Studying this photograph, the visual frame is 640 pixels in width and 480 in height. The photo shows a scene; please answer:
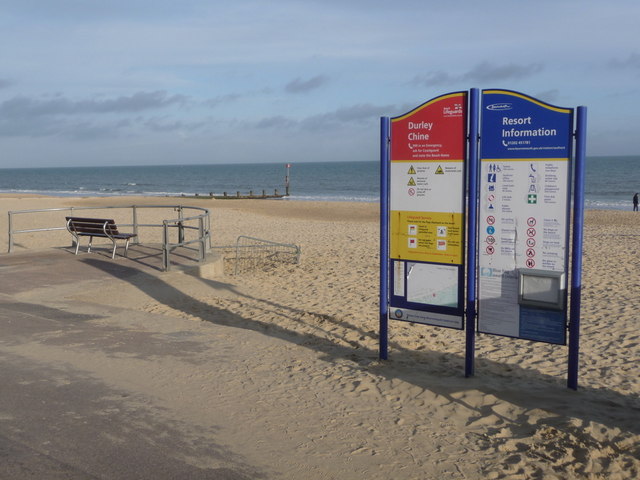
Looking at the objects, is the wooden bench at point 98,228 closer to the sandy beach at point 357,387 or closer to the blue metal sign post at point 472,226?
the sandy beach at point 357,387

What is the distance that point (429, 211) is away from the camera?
5.81 meters

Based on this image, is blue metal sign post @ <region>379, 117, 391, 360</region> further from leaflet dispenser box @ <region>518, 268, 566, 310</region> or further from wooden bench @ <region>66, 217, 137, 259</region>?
wooden bench @ <region>66, 217, 137, 259</region>

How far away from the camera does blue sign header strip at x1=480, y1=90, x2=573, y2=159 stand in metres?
5.02

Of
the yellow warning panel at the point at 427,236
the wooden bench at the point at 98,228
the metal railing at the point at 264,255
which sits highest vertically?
the yellow warning panel at the point at 427,236

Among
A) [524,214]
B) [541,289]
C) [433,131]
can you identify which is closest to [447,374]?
[541,289]

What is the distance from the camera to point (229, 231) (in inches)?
861

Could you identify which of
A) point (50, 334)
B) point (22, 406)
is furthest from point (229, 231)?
point (22, 406)

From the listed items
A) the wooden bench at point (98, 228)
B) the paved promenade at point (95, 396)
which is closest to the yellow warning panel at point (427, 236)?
the paved promenade at point (95, 396)

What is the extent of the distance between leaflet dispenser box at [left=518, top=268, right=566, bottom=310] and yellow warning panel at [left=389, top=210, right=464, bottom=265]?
59 centimetres

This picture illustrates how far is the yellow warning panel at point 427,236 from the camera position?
225 inches

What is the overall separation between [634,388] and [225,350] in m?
3.71

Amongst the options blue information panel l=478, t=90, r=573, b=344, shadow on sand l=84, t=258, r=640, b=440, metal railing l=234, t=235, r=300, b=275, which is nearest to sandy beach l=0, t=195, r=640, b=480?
shadow on sand l=84, t=258, r=640, b=440

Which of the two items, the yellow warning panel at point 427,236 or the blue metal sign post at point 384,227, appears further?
the blue metal sign post at point 384,227

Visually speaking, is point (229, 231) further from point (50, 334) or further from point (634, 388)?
point (634, 388)
